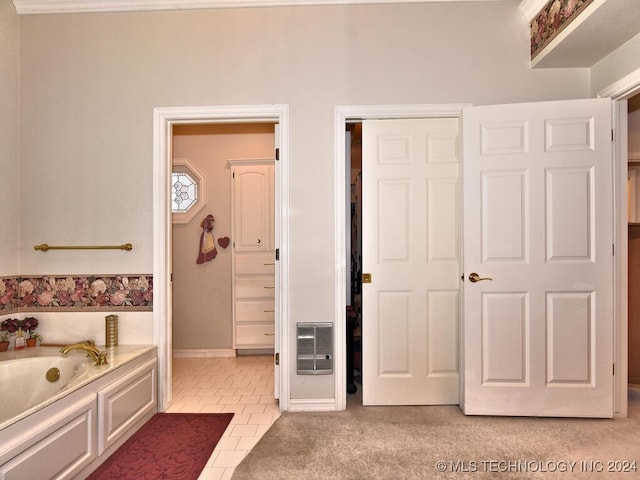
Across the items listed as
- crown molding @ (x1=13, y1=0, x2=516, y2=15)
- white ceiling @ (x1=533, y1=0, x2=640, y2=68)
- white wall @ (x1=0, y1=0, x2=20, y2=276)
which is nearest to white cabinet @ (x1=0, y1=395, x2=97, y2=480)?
white wall @ (x1=0, y1=0, x2=20, y2=276)

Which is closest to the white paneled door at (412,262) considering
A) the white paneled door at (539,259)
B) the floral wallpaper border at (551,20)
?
the white paneled door at (539,259)

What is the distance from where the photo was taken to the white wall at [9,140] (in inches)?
96.9

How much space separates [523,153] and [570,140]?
308 mm

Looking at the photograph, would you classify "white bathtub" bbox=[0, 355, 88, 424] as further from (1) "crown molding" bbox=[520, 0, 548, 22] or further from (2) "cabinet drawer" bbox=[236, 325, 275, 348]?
(1) "crown molding" bbox=[520, 0, 548, 22]

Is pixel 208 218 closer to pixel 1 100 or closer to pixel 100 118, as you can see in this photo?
pixel 100 118

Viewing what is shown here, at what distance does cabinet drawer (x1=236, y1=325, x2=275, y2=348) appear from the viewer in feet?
12.9

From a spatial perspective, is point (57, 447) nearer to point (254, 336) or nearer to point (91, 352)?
point (91, 352)

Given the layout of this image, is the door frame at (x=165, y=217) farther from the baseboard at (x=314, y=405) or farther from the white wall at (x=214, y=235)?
the white wall at (x=214, y=235)

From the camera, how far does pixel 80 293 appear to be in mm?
2551

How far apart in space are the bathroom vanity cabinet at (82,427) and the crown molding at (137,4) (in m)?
2.51

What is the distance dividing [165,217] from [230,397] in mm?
1520

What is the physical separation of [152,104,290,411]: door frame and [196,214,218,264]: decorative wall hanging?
1.41 m

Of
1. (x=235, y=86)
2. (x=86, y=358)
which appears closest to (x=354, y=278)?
(x=235, y=86)

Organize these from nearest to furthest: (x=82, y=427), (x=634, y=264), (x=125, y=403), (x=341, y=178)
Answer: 1. (x=82, y=427)
2. (x=125, y=403)
3. (x=341, y=178)
4. (x=634, y=264)
